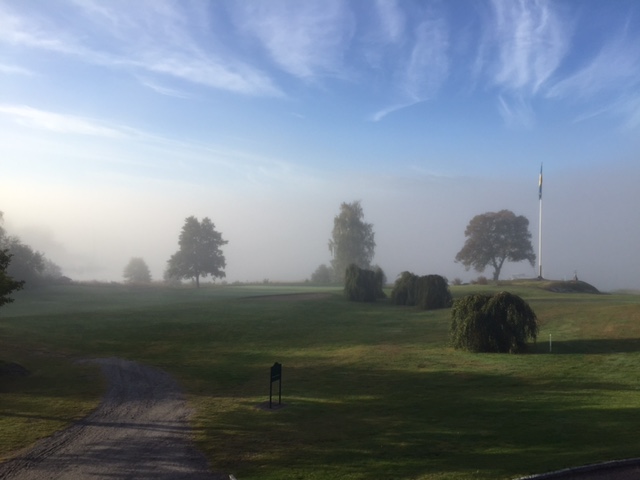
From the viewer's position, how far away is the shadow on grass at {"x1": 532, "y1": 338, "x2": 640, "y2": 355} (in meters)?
24.1

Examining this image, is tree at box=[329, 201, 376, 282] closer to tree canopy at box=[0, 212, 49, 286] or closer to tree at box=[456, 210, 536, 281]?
tree at box=[456, 210, 536, 281]

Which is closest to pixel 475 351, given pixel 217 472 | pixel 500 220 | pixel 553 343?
pixel 553 343

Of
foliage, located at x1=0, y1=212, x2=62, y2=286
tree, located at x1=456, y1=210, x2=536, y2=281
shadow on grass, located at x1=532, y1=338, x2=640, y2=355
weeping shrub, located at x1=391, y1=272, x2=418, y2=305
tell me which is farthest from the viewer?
tree, located at x1=456, y1=210, x2=536, y2=281

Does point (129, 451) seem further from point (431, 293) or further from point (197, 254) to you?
point (197, 254)

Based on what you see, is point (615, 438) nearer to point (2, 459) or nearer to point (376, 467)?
point (376, 467)

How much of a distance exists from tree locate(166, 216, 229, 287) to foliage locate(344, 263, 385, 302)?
38095 mm

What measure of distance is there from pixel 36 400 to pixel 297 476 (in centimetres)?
1232

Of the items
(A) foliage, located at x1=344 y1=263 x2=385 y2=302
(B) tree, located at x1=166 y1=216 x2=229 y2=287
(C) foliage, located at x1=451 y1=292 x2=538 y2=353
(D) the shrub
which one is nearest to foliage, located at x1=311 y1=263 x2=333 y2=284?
(B) tree, located at x1=166 y1=216 x2=229 y2=287

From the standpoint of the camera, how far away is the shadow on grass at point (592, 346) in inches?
948

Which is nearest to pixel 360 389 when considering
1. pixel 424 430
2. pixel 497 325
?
pixel 424 430

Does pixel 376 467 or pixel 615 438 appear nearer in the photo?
pixel 376 467

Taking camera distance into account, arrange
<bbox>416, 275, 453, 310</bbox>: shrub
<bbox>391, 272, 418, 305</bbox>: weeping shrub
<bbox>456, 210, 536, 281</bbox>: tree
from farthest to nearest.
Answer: <bbox>456, 210, 536, 281</bbox>: tree
<bbox>391, 272, 418, 305</bbox>: weeping shrub
<bbox>416, 275, 453, 310</bbox>: shrub

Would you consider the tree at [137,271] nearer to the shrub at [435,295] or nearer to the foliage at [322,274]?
the foliage at [322,274]

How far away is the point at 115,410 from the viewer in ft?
57.5
